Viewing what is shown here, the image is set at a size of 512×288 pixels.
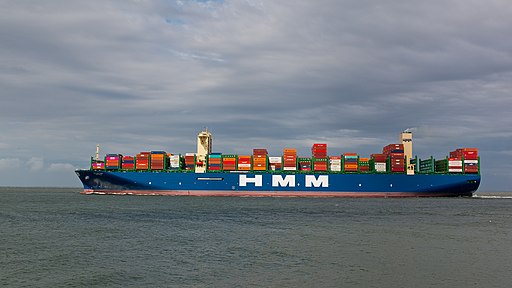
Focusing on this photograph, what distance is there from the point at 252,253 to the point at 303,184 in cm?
5740

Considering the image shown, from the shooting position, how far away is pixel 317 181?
271 feet

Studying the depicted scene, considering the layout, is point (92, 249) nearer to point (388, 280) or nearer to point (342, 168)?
point (388, 280)

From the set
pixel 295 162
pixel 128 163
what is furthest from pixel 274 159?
pixel 128 163

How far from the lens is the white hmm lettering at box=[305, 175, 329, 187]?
82.3 meters

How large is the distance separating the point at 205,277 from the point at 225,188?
63.3 meters

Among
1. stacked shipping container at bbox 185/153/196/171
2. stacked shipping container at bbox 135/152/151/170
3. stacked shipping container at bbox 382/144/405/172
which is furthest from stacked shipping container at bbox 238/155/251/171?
stacked shipping container at bbox 382/144/405/172

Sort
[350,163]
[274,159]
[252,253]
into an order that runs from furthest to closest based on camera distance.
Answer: [274,159], [350,163], [252,253]

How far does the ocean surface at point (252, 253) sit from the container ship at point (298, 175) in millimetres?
39118

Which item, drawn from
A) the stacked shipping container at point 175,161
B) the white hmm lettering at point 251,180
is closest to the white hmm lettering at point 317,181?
the white hmm lettering at point 251,180

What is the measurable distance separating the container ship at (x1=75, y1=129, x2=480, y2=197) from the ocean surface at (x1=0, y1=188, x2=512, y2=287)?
39118mm

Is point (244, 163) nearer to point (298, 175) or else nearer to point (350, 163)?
point (298, 175)

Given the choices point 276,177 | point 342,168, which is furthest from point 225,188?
point 342,168

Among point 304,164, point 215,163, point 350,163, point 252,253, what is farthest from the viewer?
point 215,163

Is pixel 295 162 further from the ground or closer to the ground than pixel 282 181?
further from the ground
